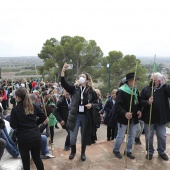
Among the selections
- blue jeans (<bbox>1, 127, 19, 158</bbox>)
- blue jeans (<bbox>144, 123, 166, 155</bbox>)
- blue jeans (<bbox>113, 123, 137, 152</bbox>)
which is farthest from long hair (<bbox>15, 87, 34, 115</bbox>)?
blue jeans (<bbox>144, 123, 166, 155</bbox>)

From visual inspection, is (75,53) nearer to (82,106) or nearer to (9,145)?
(82,106)

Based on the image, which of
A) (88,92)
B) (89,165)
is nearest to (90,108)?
(88,92)

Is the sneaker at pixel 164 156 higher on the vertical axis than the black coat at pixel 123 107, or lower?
lower

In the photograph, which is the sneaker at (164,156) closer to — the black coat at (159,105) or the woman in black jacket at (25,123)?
the black coat at (159,105)

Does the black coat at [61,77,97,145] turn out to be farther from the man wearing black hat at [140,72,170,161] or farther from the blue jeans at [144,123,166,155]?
the blue jeans at [144,123,166,155]

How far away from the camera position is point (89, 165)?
3.77 metres

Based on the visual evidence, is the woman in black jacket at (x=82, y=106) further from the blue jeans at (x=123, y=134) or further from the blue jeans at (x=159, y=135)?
the blue jeans at (x=159, y=135)

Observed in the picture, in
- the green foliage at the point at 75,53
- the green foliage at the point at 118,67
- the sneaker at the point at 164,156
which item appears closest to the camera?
the sneaker at the point at 164,156

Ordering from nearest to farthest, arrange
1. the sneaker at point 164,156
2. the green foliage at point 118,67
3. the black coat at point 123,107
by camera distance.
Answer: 1. the black coat at point 123,107
2. the sneaker at point 164,156
3. the green foliage at point 118,67

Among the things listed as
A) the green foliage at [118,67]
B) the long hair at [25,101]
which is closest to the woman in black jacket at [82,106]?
the long hair at [25,101]

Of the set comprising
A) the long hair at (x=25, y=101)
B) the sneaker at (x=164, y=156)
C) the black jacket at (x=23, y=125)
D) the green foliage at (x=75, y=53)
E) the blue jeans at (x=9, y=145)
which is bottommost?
the sneaker at (x=164, y=156)

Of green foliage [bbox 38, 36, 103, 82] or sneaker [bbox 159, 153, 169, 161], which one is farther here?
green foliage [bbox 38, 36, 103, 82]

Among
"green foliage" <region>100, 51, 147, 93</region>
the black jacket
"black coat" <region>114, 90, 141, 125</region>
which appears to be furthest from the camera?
"green foliage" <region>100, 51, 147, 93</region>

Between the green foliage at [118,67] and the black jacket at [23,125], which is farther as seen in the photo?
the green foliage at [118,67]
